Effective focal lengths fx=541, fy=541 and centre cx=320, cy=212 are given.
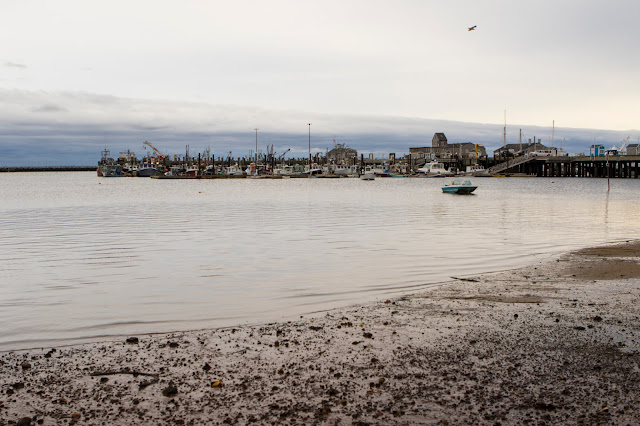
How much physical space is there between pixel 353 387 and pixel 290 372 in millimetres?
976

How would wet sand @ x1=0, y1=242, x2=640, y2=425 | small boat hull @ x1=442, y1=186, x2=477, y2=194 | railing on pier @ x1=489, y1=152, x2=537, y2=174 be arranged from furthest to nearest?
railing on pier @ x1=489, y1=152, x2=537, y2=174, small boat hull @ x1=442, y1=186, x2=477, y2=194, wet sand @ x1=0, y1=242, x2=640, y2=425

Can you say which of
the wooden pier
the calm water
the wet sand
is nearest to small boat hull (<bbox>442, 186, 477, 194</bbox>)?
the calm water

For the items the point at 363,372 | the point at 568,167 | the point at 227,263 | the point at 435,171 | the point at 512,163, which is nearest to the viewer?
the point at 363,372

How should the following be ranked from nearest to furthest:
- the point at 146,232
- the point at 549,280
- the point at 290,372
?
the point at 290,372, the point at 549,280, the point at 146,232

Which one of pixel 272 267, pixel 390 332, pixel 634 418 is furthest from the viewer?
pixel 272 267

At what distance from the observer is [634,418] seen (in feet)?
18.8

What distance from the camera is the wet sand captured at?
6.03 m

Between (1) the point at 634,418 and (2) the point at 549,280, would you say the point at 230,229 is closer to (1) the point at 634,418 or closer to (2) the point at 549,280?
(2) the point at 549,280

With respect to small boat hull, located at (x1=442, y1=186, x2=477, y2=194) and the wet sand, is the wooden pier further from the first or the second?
the wet sand

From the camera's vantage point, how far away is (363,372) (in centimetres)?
722

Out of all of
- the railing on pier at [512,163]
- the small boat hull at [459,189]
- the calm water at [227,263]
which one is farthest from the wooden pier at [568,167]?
the calm water at [227,263]

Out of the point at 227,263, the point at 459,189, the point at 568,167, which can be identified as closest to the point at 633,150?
the point at 568,167

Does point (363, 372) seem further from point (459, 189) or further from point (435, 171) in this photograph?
point (435, 171)

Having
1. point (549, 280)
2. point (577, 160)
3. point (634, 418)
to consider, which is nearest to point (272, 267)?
point (549, 280)
